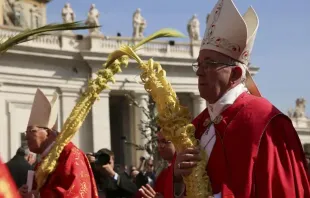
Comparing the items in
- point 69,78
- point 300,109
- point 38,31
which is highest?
point 69,78

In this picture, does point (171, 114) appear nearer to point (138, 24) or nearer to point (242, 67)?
point (242, 67)

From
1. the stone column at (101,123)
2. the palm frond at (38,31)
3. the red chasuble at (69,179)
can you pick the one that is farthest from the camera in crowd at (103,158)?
the stone column at (101,123)

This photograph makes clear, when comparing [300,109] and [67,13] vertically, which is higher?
[67,13]

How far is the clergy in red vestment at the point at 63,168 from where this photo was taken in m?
6.21

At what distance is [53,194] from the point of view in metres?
6.20

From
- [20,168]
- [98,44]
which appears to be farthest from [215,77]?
[98,44]

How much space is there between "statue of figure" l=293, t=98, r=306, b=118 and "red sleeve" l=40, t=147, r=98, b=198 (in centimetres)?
4201

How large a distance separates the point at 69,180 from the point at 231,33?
2.79 meters

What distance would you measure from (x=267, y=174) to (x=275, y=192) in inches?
3.5

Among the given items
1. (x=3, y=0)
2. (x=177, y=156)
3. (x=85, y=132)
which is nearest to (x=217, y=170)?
(x=177, y=156)

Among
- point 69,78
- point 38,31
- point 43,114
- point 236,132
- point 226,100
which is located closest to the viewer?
point 236,132

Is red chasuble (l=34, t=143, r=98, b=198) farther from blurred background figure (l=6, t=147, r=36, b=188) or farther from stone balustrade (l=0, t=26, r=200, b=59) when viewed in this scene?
stone balustrade (l=0, t=26, r=200, b=59)

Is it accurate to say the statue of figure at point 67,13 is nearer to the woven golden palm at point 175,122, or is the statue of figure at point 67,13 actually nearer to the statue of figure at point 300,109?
the statue of figure at point 300,109

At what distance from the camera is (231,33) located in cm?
387
